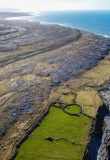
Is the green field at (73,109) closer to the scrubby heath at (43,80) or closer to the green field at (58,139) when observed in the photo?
the scrubby heath at (43,80)

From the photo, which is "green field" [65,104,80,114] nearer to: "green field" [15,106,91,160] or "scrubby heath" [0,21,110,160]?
"scrubby heath" [0,21,110,160]

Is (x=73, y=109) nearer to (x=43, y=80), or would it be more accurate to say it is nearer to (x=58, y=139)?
(x=58, y=139)

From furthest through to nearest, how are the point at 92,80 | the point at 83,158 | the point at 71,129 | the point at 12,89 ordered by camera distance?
the point at 92,80, the point at 12,89, the point at 71,129, the point at 83,158

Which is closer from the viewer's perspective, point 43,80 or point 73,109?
point 73,109

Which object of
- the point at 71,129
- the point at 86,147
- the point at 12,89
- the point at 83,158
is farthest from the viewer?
the point at 12,89

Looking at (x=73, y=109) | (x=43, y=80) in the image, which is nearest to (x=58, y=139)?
(x=73, y=109)

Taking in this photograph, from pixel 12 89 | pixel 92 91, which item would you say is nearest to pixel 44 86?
pixel 12 89

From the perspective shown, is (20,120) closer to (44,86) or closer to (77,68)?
(44,86)

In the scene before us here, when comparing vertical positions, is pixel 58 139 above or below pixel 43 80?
below
